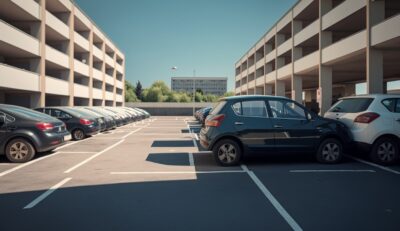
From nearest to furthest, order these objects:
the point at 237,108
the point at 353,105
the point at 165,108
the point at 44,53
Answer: the point at 237,108 → the point at 353,105 → the point at 44,53 → the point at 165,108

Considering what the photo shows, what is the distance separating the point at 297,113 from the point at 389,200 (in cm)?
330

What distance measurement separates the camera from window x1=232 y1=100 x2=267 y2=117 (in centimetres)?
789

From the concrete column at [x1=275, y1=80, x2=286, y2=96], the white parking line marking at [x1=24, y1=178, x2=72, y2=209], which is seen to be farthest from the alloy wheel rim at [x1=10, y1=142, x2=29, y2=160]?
the concrete column at [x1=275, y1=80, x2=286, y2=96]

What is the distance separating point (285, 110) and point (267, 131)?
73 centimetres

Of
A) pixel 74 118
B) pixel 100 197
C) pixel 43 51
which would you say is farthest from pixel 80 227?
pixel 43 51

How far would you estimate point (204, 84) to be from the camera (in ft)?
607

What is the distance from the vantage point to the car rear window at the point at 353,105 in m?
8.27

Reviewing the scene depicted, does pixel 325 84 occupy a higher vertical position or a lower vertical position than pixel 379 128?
higher

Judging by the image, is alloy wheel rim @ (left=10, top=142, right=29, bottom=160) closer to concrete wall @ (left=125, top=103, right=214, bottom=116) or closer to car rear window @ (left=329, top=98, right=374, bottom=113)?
car rear window @ (left=329, top=98, right=374, bottom=113)

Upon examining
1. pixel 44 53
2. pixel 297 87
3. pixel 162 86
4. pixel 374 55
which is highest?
pixel 162 86

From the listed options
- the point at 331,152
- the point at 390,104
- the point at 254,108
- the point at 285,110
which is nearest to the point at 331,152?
the point at 331,152

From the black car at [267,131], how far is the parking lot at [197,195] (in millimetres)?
404

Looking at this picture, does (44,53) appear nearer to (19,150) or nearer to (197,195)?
(19,150)

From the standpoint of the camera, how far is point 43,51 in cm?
2456
